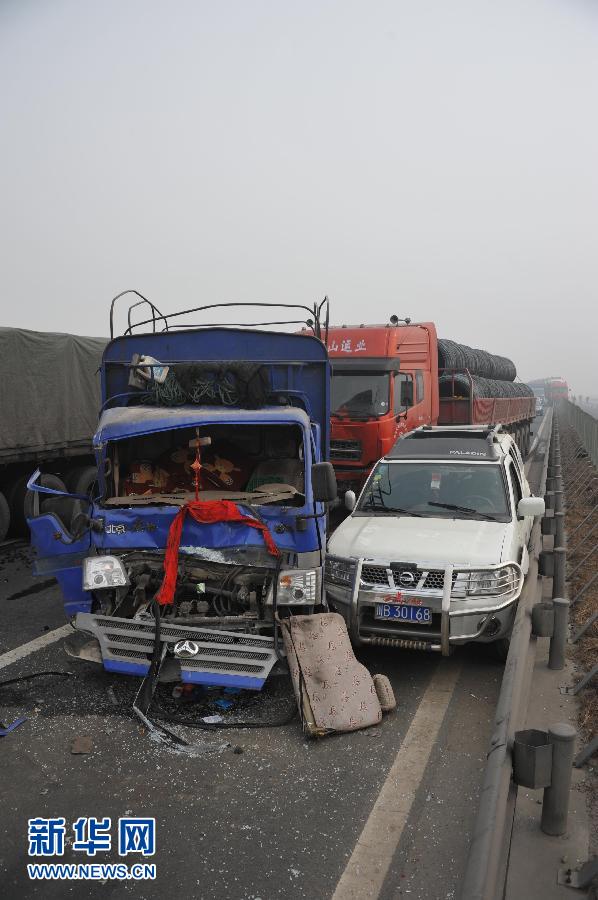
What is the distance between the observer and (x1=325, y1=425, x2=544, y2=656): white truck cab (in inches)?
221

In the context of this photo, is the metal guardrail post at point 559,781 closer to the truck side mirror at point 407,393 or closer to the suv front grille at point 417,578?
the suv front grille at point 417,578

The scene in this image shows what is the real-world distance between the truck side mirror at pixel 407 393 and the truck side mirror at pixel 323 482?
7.36m

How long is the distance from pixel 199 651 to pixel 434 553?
81.7 inches

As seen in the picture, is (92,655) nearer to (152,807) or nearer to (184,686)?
(184,686)

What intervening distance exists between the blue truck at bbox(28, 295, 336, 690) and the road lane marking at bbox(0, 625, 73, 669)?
41 cm

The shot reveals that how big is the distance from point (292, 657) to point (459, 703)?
4.48 ft

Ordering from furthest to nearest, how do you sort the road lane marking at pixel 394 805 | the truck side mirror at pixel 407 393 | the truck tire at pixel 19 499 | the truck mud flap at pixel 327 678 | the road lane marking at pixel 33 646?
1. the truck side mirror at pixel 407 393
2. the truck tire at pixel 19 499
3. the road lane marking at pixel 33 646
4. the truck mud flap at pixel 327 678
5. the road lane marking at pixel 394 805

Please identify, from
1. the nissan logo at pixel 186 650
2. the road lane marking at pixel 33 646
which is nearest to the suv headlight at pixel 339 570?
the nissan logo at pixel 186 650

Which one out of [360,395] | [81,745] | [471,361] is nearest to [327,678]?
[81,745]

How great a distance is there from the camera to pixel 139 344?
7.92m

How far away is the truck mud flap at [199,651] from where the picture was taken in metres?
5.14

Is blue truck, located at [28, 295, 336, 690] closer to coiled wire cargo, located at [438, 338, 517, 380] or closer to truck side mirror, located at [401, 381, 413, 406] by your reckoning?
truck side mirror, located at [401, 381, 413, 406]

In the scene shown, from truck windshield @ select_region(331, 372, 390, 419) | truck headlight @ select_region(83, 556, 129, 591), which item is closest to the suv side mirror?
truck headlight @ select_region(83, 556, 129, 591)

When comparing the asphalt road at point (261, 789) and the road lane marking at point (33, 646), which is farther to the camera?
the road lane marking at point (33, 646)
